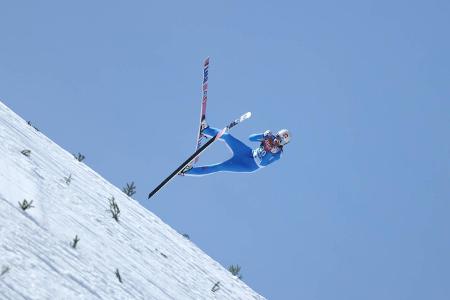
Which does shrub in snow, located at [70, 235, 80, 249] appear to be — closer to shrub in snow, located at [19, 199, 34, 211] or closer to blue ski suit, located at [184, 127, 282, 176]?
shrub in snow, located at [19, 199, 34, 211]

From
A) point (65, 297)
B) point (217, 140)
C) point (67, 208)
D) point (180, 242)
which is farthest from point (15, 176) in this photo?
point (217, 140)

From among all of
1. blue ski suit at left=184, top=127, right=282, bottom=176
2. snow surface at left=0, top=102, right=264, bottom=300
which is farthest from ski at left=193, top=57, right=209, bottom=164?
snow surface at left=0, top=102, right=264, bottom=300

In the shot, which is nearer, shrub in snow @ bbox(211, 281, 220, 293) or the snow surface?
the snow surface

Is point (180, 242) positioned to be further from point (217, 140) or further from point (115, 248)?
point (217, 140)

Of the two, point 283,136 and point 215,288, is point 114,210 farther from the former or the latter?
point 283,136

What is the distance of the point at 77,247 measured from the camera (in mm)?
5016

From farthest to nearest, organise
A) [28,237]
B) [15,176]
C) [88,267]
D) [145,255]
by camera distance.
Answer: [145,255] → [15,176] → [88,267] → [28,237]

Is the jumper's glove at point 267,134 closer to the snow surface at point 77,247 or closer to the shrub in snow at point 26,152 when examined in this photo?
the snow surface at point 77,247

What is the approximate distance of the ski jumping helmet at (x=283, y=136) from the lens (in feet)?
54.7

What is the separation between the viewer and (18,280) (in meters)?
3.73

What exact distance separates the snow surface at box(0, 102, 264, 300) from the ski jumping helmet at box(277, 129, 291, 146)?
306 inches

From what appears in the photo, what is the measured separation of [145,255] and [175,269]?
57cm

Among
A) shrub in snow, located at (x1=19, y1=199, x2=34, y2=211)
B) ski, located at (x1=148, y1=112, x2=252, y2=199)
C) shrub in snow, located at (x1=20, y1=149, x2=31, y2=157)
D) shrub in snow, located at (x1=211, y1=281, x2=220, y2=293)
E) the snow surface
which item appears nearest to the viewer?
the snow surface

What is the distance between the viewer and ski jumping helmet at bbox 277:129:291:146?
1667 cm
